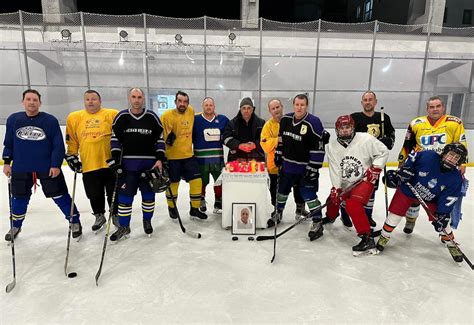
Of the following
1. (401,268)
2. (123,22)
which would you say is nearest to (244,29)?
(123,22)

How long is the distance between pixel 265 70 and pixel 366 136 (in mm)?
5397

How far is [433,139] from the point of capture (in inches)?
101

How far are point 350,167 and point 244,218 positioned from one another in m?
0.94

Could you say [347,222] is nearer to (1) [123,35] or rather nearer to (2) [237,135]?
(2) [237,135]

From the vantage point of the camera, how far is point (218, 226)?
9.71 ft

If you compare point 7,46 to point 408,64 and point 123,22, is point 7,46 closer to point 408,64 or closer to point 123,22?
point 123,22

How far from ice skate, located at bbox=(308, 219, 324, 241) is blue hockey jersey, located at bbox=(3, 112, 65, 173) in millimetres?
2037

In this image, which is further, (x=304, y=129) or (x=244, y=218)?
(x=244, y=218)

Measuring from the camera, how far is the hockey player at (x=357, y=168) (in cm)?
238

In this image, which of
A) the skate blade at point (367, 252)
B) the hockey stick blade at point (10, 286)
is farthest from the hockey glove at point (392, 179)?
the hockey stick blade at point (10, 286)

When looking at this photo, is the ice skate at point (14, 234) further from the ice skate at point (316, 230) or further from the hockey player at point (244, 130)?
the ice skate at point (316, 230)

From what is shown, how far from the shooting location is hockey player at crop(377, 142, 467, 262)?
2164 millimetres

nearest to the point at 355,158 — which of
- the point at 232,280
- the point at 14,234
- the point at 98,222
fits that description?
the point at 232,280

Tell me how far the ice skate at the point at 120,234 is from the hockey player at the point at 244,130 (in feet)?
3.66
